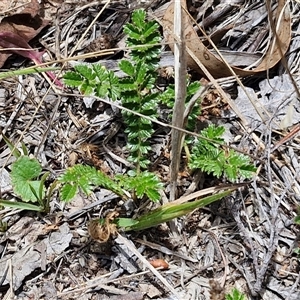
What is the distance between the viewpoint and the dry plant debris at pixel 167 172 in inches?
75.5

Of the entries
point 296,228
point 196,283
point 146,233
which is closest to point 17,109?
point 146,233

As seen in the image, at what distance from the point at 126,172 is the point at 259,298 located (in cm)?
63

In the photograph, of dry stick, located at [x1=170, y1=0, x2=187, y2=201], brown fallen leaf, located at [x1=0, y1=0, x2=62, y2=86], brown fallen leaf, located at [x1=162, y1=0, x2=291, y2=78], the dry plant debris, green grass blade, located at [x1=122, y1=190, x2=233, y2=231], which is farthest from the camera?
brown fallen leaf, located at [x1=0, y1=0, x2=62, y2=86]

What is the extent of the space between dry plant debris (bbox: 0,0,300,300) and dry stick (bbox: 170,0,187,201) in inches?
3.9

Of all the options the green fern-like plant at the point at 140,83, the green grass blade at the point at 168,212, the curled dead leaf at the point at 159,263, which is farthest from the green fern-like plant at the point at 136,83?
the curled dead leaf at the point at 159,263

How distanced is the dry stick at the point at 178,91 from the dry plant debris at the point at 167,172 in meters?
0.10

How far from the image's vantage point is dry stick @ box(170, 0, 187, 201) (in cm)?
158

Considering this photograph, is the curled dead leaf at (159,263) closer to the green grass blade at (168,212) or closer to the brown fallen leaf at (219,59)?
the green grass blade at (168,212)

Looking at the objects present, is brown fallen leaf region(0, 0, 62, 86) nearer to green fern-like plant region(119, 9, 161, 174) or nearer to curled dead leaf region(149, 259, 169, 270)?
green fern-like plant region(119, 9, 161, 174)

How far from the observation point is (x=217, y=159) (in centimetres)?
190

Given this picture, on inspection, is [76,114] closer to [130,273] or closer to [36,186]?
[36,186]

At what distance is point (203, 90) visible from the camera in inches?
68.4

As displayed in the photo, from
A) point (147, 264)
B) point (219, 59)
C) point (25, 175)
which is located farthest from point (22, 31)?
point (147, 264)

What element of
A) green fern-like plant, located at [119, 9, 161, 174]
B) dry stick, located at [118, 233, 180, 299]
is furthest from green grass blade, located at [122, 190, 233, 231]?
green fern-like plant, located at [119, 9, 161, 174]
